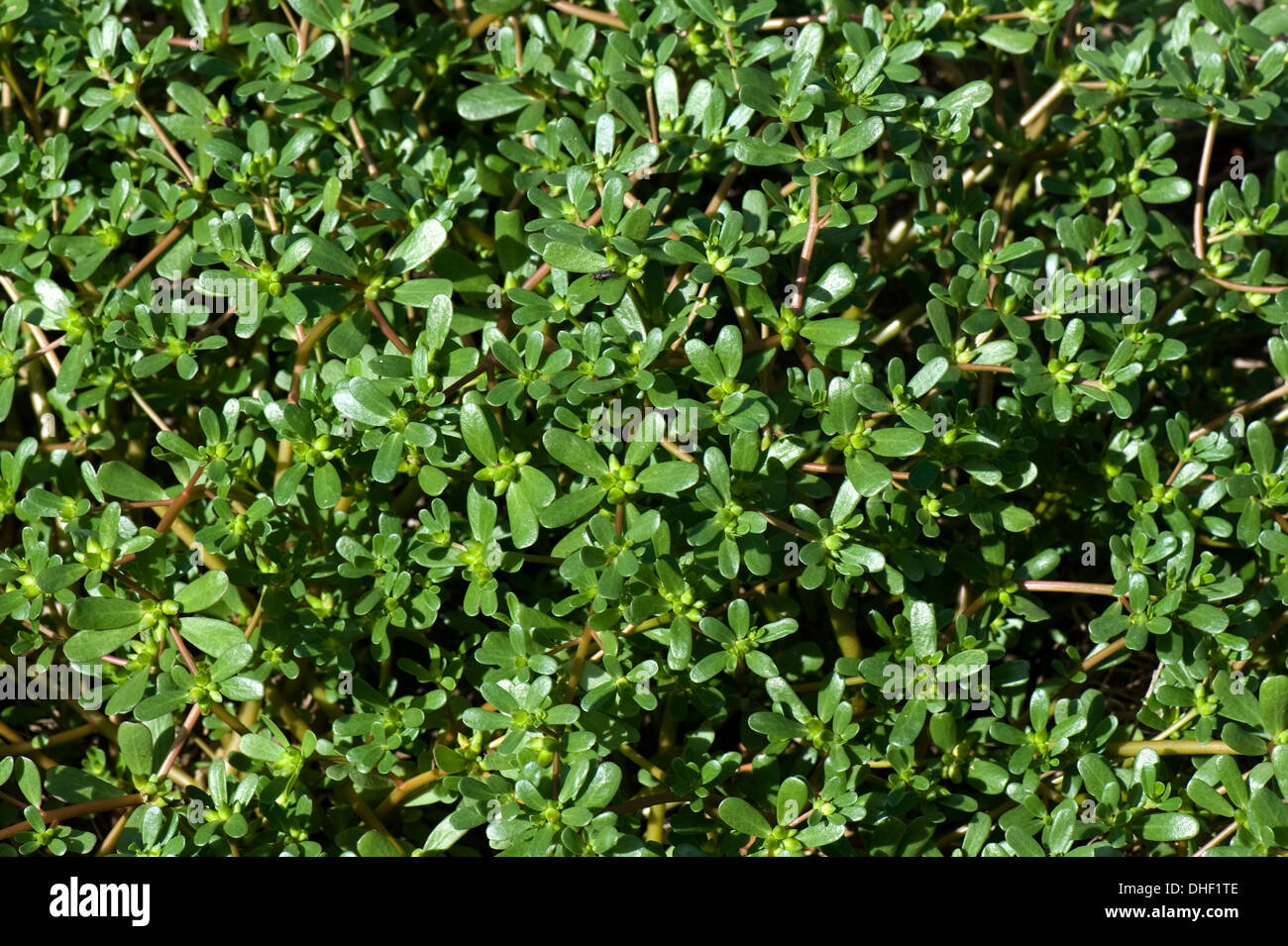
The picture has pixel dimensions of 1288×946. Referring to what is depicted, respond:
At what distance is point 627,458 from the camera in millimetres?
1868

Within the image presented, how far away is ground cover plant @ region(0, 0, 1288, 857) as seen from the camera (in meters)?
1.93

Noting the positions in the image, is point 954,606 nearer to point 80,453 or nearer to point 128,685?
point 128,685

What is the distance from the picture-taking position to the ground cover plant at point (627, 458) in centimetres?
193

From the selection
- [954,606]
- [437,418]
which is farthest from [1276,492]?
[437,418]

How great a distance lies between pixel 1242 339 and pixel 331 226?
2563 mm

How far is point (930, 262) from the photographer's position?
2.94m
